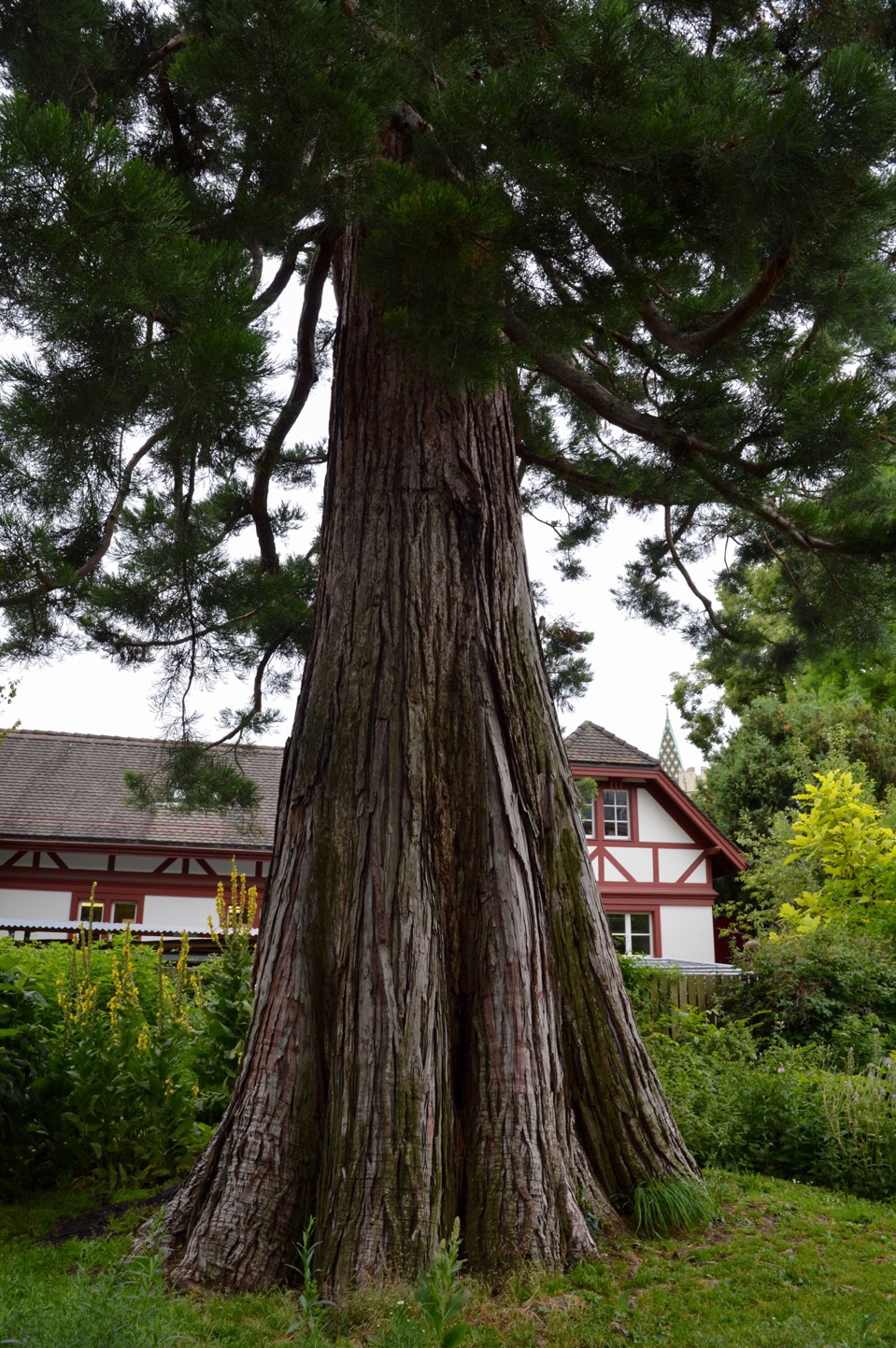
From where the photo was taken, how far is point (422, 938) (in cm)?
377

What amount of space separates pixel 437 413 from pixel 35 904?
13.7 m

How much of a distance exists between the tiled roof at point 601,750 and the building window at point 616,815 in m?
0.82

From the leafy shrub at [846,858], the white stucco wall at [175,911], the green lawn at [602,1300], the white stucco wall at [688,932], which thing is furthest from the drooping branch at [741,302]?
the white stucco wall at [688,932]

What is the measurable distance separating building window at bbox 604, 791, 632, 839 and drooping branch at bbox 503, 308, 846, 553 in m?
15.1

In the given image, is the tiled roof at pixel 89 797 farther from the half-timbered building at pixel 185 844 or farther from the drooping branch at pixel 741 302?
the drooping branch at pixel 741 302

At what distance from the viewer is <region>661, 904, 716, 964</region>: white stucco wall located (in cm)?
1938

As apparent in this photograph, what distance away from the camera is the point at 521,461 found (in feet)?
23.2

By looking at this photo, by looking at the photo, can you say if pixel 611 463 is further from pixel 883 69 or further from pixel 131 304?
pixel 131 304

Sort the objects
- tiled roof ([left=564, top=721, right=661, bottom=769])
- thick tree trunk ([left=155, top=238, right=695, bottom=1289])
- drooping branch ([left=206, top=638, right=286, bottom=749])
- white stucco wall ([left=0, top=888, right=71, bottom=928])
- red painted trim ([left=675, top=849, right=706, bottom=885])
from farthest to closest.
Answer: red painted trim ([left=675, top=849, right=706, bottom=885]) → tiled roof ([left=564, top=721, right=661, bottom=769]) → white stucco wall ([left=0, top=888, right=71, bottom=928]) → drooping branch ([left=206, top=638, right=286, bottom=749]) → thick tree trunk ([left=155, top=238, right=695, bottom=1289])

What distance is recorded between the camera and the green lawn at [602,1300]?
2547mm

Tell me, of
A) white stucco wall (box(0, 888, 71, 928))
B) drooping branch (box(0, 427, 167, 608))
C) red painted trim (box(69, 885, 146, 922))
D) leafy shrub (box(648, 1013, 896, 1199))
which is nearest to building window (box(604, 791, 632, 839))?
red painted trim (box(69, 885, 146, 922))

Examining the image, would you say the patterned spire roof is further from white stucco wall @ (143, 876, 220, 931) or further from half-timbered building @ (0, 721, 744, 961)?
white stucco wall @ (143, 876, 220, 931)

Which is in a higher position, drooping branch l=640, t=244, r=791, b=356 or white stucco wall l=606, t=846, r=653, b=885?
drooping branch l=640, t=244, r=791, b=356

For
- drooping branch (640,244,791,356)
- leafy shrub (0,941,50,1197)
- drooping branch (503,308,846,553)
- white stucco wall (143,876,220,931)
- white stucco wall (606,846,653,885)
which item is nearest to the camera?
drooping branch (640,244,791,356)
